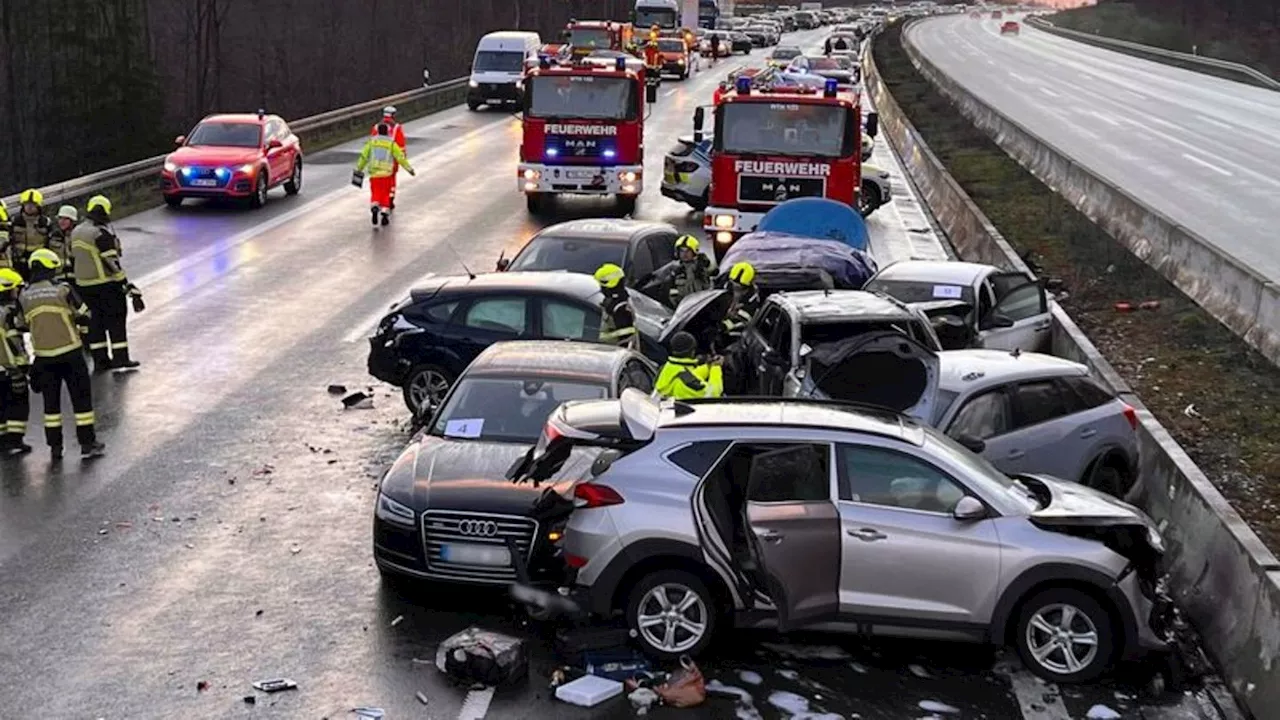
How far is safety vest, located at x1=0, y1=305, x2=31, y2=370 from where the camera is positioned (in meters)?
12.5

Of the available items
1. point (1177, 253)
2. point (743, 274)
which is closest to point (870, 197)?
point (1177, 253)

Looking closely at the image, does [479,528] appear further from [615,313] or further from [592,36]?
[592,36]

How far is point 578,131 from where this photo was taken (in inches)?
1030

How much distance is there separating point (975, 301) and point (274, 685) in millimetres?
9233

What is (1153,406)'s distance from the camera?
14297mm

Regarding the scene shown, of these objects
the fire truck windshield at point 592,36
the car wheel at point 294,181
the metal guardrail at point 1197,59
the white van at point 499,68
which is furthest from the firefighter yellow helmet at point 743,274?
the metal guardrail at point 1197,59

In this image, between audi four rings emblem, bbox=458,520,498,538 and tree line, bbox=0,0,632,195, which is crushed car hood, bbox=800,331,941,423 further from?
tree line, bbox=0,0,632,195

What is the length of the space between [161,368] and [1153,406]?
9951 mm

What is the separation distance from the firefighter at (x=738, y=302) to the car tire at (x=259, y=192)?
14.0 metres

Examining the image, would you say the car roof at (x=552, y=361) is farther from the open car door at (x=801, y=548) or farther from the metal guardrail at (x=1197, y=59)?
the metal guardrail at (x=1197, y=59)

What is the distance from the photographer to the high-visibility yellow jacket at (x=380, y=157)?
24500 mm

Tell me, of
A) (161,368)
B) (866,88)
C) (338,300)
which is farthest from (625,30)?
(161,368)

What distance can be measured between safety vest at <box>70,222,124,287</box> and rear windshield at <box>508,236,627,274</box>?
4191 millimetres

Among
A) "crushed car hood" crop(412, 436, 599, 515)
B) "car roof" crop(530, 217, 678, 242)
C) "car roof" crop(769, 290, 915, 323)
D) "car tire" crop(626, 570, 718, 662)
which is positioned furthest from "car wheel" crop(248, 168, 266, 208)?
"car tire" crop(626, 570, 718, 662)
